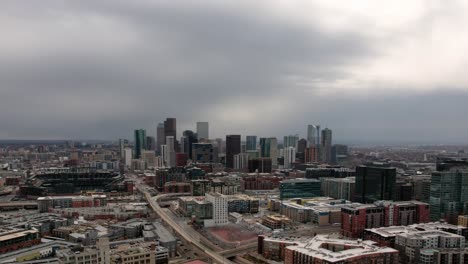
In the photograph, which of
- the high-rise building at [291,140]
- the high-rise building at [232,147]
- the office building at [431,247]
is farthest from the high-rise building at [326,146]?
the office building at [431,247]

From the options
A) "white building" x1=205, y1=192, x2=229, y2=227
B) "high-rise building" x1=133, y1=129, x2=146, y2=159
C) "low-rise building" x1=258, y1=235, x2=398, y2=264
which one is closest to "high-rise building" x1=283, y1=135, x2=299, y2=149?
"high-rise building" x1=133, y1=129, x2=146, y2=159

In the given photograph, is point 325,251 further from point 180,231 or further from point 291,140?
point 291,140

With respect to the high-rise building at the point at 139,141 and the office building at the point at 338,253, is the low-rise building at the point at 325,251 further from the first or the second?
the high-rise building at the point at 139,141

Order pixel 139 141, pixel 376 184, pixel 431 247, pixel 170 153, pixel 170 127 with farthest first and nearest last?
1. pixel 170 127
2. pixel 139 141
3. pixel 170 153
4. pixel 376 184
5. pixel 431 247

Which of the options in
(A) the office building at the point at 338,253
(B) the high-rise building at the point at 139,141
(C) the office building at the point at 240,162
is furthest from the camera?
(B) the high-rise building at the point at 139,141

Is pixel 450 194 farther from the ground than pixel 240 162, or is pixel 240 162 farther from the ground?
pixel 450 194

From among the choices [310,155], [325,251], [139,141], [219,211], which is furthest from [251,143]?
[325,251]
